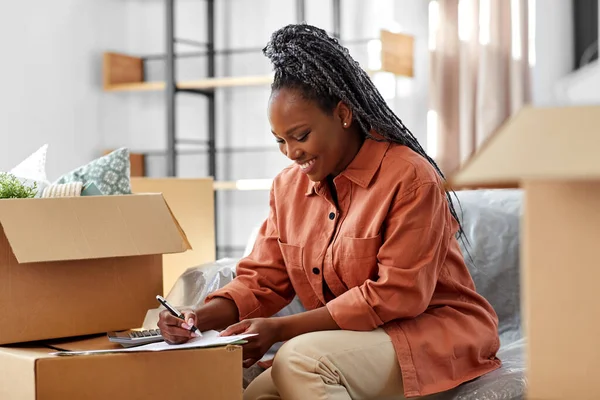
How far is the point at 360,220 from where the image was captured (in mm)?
1514

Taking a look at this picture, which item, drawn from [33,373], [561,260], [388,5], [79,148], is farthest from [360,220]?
[79,148]

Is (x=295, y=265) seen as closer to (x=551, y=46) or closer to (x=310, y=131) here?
(x=310, y=131)

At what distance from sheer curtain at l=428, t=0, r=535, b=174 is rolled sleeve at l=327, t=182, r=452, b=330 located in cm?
192

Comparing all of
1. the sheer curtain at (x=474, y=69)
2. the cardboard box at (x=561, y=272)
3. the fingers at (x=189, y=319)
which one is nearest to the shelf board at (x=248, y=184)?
the sheer curtain at (x=474, y=69)

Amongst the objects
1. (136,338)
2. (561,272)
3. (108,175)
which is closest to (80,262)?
(136,338)

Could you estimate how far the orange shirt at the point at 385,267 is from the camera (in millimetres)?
1428

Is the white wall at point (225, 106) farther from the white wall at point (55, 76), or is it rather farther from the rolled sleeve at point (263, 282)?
the rolled sleeve at point (263, 282)

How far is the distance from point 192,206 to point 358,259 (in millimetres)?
920

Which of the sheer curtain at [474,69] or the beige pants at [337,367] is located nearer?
the beige pants at [337,367]

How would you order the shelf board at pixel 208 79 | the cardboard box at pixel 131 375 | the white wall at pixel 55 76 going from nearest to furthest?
the cardboard box at pixel 131 375 → the shelf board at pixel 208 79 → the white wall at pixel 55 76

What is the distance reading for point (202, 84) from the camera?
12.6ft

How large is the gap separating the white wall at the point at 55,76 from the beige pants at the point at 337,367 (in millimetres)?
2496

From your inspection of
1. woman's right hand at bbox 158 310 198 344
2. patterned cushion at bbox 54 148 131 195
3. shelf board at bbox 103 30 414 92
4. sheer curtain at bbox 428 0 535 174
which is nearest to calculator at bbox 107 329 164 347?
woman's right hand at bbox 158 310 198 344

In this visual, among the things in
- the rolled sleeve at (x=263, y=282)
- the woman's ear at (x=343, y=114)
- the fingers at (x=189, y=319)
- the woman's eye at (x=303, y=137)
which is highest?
the woman's ear at (x=343, y=114)
